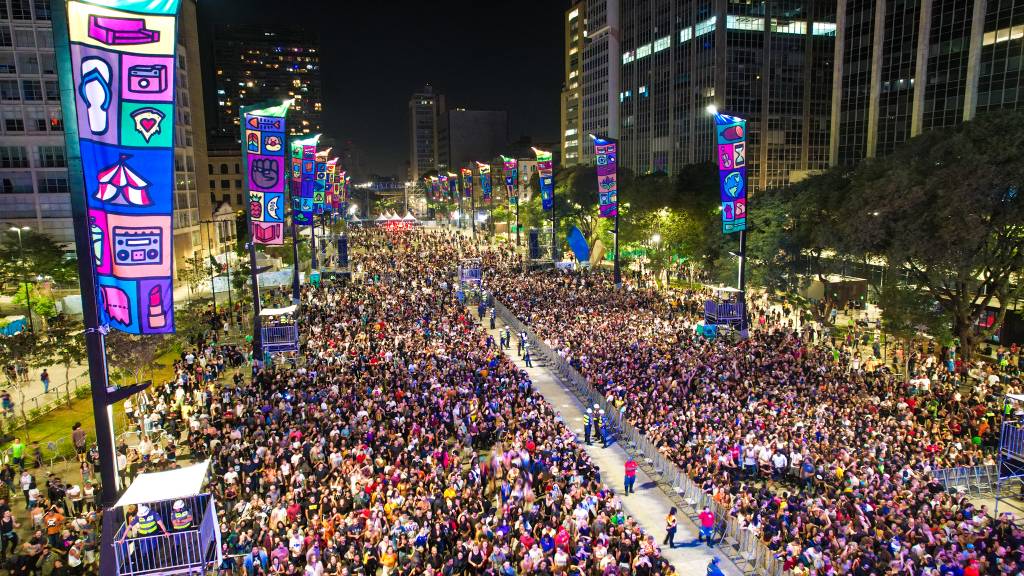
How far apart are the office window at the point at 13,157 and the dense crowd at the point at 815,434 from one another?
43467 millimetres

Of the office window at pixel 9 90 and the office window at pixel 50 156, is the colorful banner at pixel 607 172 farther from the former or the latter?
the office window at pixel 9 90

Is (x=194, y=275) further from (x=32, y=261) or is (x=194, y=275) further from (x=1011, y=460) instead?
(x=1011, y=460)

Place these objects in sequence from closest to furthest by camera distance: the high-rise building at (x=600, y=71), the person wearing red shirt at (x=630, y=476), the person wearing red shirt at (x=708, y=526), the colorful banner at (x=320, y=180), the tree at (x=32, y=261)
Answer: the person wearing red shirt at (x=708, y=526)
the person wearing red shirt at (x=630, y=476)
the tree at (x=32, y=261)
the colorful banner at (x=320, y=180)
the high-rise building at (x=600, y=71)

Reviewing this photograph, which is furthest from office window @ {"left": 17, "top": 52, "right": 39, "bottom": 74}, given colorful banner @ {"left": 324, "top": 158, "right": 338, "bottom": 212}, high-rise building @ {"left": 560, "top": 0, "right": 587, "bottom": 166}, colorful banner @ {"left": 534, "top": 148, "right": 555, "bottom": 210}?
high-rise building @ {"left": 560, "top": 0, "right": 587, "bottom": 166}

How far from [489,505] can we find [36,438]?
55.6ft

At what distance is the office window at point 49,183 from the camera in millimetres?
49375

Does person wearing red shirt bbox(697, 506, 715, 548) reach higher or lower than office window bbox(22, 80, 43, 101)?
lower

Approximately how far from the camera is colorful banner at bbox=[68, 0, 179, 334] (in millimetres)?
10148

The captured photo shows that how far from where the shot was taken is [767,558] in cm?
1327

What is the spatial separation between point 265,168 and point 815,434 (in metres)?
21.7

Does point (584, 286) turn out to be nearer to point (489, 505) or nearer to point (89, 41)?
point (489, 505)

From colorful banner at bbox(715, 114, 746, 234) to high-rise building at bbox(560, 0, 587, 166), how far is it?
105159 millimetres

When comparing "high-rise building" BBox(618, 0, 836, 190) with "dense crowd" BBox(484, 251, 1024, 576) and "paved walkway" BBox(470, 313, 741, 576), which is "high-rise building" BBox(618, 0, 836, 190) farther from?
"paved walkway" BBox(470, 313, 741, 576)

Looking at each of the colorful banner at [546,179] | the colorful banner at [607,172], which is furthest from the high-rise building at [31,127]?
the colorful banner at [607,172]
